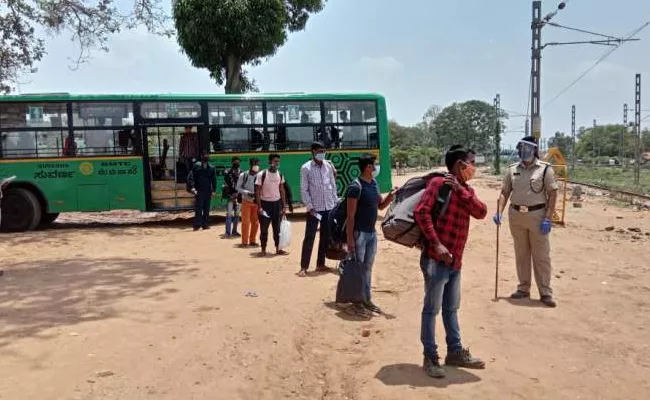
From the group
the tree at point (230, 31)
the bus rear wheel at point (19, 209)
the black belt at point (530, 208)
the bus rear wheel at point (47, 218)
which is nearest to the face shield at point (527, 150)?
the black belt at point (530, 208)

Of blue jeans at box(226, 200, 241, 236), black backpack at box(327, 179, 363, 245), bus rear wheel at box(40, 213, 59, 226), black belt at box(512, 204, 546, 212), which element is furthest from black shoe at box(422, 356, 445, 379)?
bus rear wheel at box(40, 213, 59, 226)

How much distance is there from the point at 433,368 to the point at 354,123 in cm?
1082

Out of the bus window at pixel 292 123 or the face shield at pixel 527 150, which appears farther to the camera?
the bus window at pixel 292 123

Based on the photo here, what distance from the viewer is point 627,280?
8.12m

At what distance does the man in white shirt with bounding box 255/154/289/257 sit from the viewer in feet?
29.5

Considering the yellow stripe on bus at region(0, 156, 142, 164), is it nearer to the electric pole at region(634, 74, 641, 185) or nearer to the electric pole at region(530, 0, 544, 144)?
the electric pole at region(530, 0, 544, 144)

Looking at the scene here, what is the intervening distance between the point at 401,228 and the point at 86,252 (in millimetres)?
6957

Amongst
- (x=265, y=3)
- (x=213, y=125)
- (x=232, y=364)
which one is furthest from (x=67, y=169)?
(x=232, y=364)

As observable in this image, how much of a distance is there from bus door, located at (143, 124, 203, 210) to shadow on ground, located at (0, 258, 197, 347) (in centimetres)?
511

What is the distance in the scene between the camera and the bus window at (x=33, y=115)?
12766 millimetres

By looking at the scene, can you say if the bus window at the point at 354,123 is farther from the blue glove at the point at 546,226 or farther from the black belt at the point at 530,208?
the blue glove at the point at 546,226

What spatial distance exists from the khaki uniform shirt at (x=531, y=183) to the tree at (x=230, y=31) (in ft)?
43.8

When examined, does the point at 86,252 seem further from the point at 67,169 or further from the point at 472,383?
the point at 472,383

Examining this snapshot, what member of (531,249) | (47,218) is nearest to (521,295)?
(531,249)
